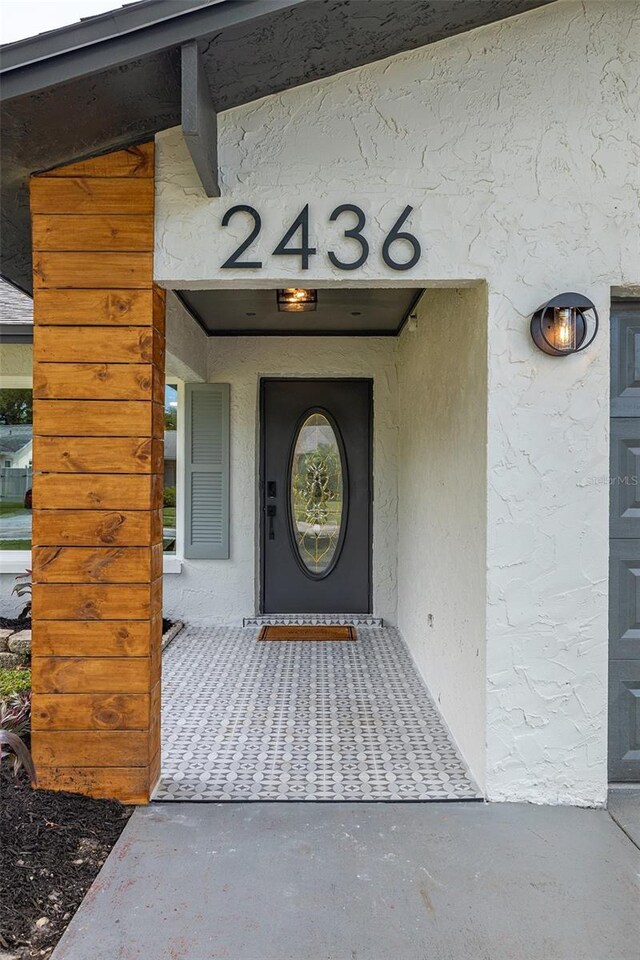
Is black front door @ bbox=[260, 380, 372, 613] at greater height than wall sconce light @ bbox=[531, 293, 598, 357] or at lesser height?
lesser

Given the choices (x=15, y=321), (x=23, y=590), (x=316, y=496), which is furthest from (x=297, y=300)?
(x=23, y=590)

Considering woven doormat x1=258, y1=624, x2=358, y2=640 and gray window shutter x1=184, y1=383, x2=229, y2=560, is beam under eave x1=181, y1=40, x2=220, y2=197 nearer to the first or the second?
gray window shutter x1=184, y1=383, x2=229, y2=560

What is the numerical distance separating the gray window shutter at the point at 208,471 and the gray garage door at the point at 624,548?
338cm

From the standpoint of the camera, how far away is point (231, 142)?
8.09ft

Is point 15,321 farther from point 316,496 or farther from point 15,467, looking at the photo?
point 316,496

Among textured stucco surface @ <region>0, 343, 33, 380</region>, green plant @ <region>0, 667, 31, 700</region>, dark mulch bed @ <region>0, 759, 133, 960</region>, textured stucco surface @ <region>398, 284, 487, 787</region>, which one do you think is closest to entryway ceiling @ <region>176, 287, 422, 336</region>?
textured stucco surface @ <region>398, 284, 487, 787</region>

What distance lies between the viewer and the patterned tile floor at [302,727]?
262cm

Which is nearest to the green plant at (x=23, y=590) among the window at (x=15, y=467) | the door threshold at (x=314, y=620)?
the window at (x=15, y=467)

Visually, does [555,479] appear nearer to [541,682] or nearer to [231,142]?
[541,682]

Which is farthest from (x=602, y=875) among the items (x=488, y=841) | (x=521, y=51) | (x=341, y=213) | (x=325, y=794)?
(x=521, y=51)

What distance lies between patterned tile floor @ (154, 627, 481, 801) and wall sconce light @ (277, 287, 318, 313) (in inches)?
103

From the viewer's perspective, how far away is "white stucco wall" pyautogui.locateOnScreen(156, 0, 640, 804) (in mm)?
2461

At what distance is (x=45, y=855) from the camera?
211 centimetres

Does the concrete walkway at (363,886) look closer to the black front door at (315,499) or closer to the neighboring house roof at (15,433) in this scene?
the black front door at (315,499)
